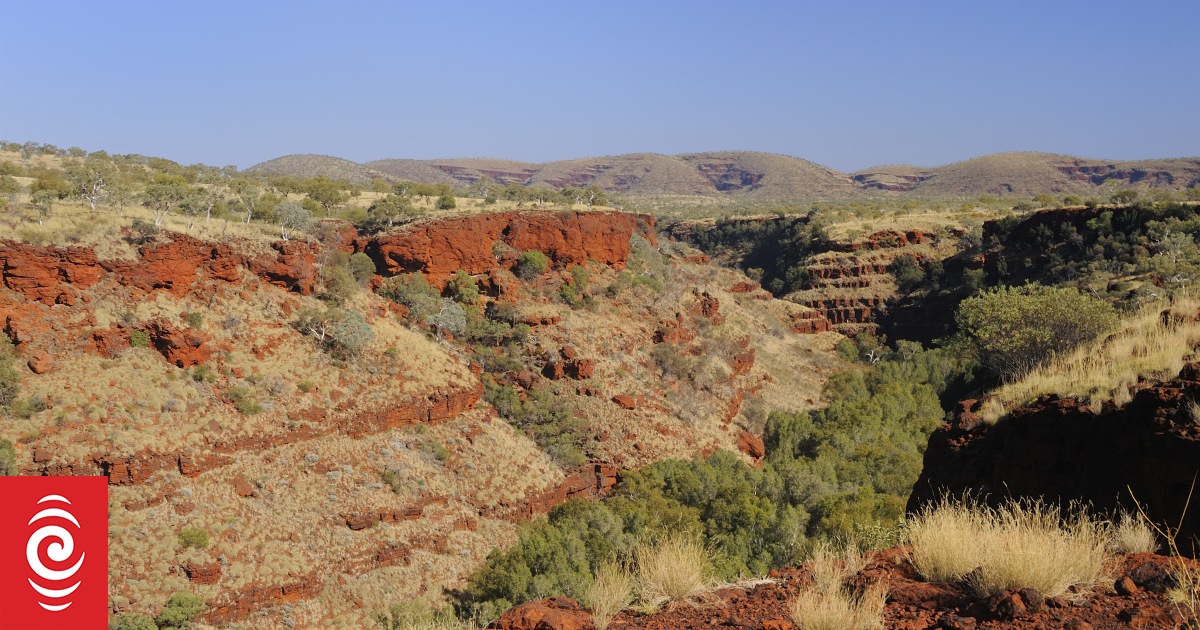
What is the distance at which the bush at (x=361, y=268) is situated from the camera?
100ft

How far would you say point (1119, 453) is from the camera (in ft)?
23.7

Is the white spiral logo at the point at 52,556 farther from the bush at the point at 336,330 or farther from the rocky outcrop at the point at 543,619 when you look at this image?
the bush at the point at 336,330

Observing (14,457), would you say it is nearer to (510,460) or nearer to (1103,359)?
(510,460)

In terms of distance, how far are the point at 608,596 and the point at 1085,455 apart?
538 cm

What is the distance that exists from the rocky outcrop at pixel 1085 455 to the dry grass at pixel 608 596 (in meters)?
4.36

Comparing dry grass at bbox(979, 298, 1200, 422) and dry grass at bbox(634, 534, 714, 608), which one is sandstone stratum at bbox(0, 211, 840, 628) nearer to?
dry grass at bbox(634, 534, 714, 608)

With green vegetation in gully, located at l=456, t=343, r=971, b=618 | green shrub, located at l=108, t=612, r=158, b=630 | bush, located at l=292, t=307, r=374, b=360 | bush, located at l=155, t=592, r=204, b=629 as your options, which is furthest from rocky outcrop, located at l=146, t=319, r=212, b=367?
green vegetation in gully, located at l=456, t=343, r=971, b=618

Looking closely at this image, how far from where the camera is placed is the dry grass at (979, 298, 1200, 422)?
798 centimetres

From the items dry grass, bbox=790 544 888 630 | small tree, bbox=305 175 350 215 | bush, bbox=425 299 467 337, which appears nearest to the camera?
dry grass, bbox=790 544 888 630

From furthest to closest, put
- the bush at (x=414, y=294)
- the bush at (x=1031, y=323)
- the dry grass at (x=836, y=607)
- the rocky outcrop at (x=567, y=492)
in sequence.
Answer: the bush at (x=414, y=294) → the rocky outcrop at (x=567, y=492) → the bush at (x=1031, y=323) → the dry grass at (x=836, y=607)

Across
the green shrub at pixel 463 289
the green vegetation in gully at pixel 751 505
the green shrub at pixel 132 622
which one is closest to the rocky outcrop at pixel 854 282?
the green vegetation in gully at pixel 751 505

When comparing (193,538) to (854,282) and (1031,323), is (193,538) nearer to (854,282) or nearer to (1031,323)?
(1031,323)

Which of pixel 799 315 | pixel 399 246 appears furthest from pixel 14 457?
pixel 799 315

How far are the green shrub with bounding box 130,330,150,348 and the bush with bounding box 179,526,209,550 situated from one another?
6.42 m
